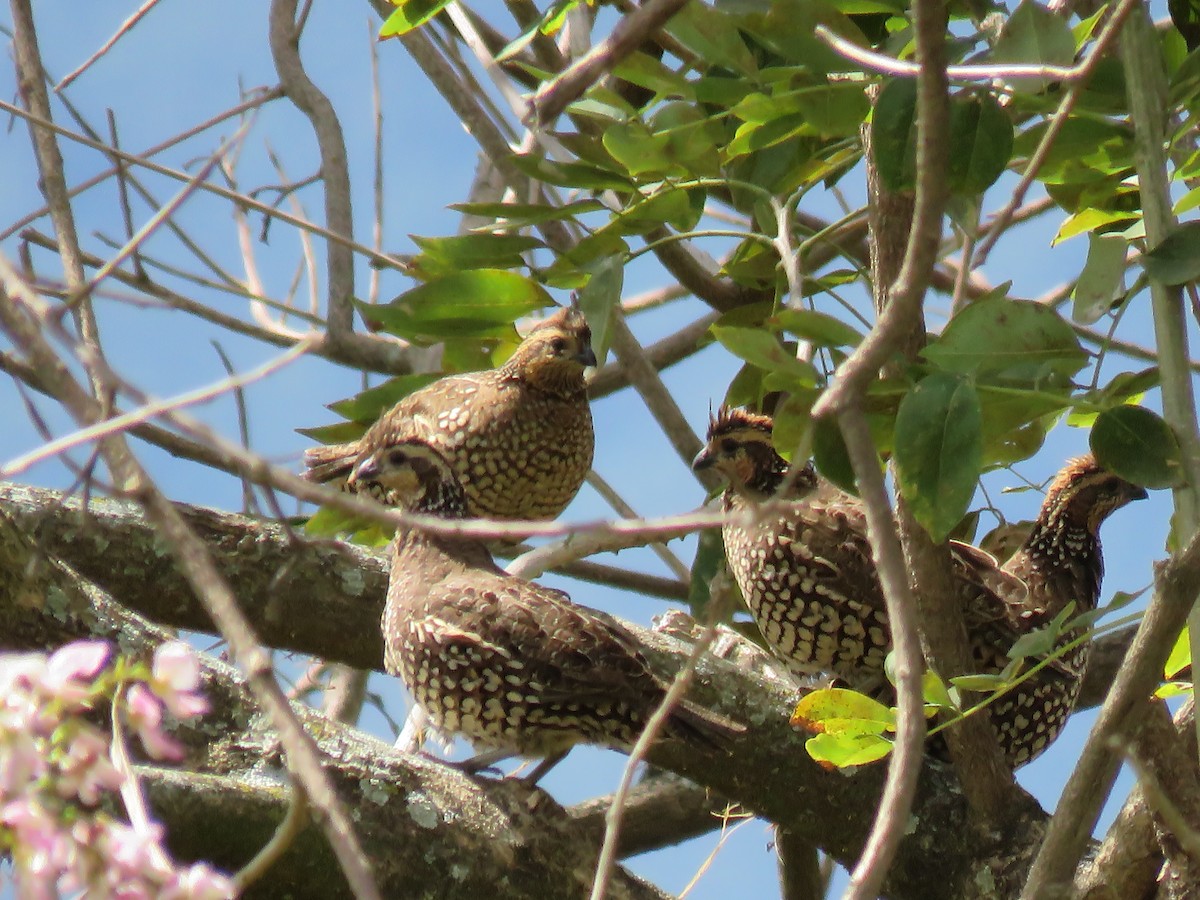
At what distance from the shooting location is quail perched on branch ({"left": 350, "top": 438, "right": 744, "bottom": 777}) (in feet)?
13.6

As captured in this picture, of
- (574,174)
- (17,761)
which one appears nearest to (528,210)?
(574,174)

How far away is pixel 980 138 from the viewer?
9.29 ft

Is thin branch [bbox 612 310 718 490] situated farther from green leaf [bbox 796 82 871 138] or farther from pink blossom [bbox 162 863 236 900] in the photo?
pink blossom [bbox 162 863 236 900]

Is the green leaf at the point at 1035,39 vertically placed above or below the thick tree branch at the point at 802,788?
above

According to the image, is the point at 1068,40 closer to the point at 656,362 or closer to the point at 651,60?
the point at 651,60

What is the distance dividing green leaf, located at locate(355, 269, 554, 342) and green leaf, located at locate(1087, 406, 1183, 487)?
1477 millimetres

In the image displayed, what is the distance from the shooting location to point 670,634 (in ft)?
16.3

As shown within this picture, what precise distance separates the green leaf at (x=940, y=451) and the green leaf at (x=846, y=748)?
432 mm

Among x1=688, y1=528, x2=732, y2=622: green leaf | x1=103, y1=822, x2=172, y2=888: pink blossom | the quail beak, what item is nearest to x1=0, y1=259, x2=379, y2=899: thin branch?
x1=103, y1=822, x2=172, y2=888: pink blossom

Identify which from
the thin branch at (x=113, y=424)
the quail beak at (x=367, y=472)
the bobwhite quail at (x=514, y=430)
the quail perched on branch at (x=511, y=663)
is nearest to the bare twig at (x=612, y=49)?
the thin branch at (x=113, y=424)

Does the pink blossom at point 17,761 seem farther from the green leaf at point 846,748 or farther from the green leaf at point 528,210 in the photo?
the green leaf at point 528,210

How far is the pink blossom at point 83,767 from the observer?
4.82ft

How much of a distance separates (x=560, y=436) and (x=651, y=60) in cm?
303

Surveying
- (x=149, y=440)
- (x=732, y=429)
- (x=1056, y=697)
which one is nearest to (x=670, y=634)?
(x=732, y=429)
